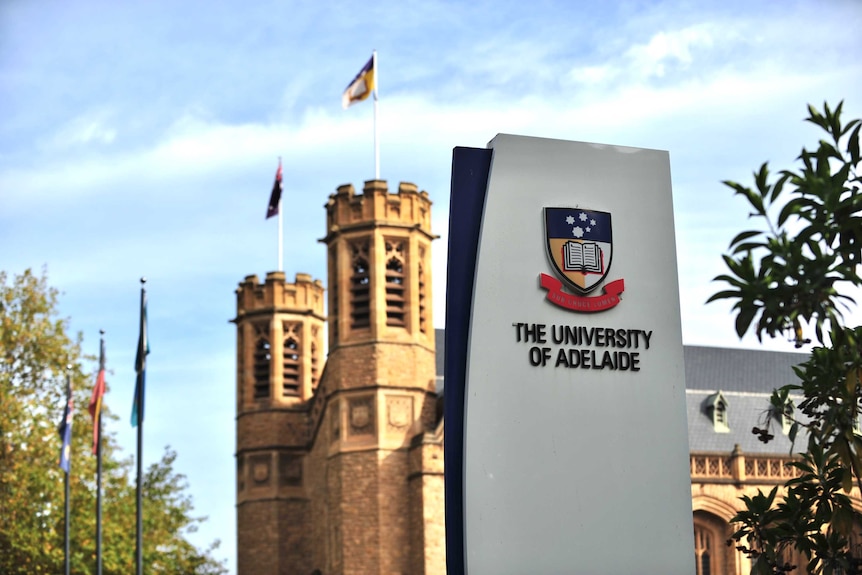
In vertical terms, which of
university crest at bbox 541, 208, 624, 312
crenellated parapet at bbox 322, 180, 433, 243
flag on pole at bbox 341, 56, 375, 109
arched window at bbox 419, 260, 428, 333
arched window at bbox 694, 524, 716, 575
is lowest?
arched window at bbox 694, 524, 716, 575

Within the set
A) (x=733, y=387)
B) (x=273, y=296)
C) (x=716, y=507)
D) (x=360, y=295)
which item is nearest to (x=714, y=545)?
(x=716, y=507)

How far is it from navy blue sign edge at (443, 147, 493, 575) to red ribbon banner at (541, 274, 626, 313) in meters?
1.08

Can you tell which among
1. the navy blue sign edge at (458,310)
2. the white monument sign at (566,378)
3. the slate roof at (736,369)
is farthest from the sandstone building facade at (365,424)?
the navy blue sign edge at (458,310)

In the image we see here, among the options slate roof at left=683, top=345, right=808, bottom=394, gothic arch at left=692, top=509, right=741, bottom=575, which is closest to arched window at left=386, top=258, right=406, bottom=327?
gothic arch at left=692, top=509, right=741, bottom=575

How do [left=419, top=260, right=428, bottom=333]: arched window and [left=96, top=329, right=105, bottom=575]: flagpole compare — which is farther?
[left=419, top=260, right=428, bottom=333]: arched window

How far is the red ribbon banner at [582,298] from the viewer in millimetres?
18938

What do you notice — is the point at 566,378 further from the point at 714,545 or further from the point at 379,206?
the point at 714,545

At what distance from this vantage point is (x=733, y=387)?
60.3 meters

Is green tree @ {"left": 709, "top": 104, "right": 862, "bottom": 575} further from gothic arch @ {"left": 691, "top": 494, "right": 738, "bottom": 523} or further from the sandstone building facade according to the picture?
gothic arch @ {"left": 691, "top": 494, "right": 738, "bottom": 523}

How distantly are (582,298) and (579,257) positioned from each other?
0.58 m

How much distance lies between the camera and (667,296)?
19.7 metres

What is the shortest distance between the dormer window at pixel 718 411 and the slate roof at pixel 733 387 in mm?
145

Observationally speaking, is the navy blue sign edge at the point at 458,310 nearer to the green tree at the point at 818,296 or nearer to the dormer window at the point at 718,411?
the green tree at the point at 818,296

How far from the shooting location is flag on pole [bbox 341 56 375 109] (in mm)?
49250
